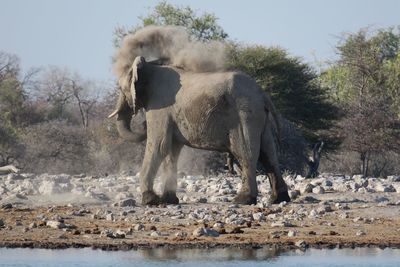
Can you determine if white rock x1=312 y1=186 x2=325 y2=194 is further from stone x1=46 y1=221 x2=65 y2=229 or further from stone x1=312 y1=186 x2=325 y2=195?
stone x1=46 y1=221 x2=65 y2=229

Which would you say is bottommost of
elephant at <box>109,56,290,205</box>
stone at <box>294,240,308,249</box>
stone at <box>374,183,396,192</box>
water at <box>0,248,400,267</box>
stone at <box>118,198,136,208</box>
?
water at <box>0,248,400,267</box>

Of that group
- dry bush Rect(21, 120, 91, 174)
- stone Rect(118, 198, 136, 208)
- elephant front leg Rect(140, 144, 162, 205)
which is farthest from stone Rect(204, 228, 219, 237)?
dry bush Rect(21, 120, 91, 174)

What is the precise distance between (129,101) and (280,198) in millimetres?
3517

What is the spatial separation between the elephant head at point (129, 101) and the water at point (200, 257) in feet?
20.2

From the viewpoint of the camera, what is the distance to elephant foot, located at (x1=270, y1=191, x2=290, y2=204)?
23.8 m

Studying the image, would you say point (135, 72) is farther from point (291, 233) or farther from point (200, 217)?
point (291, 233)

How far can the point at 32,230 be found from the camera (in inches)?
804

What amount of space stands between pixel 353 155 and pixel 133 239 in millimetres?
28599

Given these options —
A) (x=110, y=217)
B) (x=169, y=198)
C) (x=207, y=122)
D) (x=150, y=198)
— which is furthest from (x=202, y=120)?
(x=110, y=217)

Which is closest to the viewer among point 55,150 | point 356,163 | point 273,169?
point 273,169

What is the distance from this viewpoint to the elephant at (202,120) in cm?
2347

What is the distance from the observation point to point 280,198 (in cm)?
2389

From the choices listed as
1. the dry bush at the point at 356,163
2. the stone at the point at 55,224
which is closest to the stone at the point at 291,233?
the stone at the point at 55,224

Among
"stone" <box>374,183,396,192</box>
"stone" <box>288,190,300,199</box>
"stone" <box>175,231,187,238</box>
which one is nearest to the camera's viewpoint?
"stone" <box>175,231,187,238</box>
